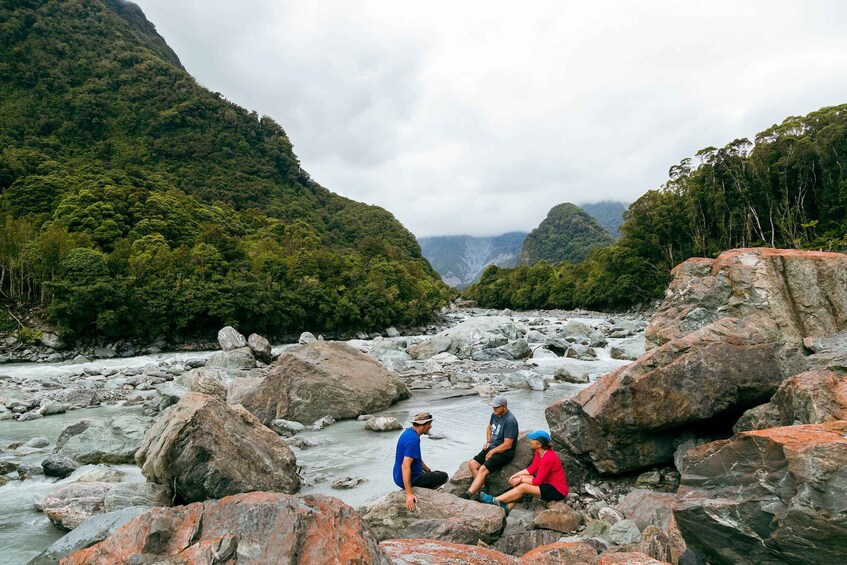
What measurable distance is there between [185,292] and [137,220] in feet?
72.4

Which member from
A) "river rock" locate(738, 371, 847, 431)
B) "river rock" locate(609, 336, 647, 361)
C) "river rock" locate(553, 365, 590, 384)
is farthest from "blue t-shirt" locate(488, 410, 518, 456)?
"river rock" locate(609, 336, 647, 361)

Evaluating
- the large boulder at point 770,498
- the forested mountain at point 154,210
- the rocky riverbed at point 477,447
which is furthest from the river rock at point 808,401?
the forested mountain at point 154,210

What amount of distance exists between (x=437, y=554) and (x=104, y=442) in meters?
9.90

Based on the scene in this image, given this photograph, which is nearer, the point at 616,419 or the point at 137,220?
the point at 616,419

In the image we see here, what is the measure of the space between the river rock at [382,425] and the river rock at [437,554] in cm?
872

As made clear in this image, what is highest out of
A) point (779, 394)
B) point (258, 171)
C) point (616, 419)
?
Answer: point (258, 171)

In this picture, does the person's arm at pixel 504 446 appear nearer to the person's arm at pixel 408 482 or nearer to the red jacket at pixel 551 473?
the red jacket at pixel 551 473

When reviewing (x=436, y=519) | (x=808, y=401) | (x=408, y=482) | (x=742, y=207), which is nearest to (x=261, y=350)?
(x=408, y=482)

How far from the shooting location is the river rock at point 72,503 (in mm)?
7594

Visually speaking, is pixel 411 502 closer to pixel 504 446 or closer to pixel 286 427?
pixel 504 446

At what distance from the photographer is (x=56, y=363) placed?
96.7ft

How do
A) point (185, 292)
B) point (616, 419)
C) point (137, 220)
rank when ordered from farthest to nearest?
1. point (137, 220)
2. point (185, 292)
3. point (616, 419)

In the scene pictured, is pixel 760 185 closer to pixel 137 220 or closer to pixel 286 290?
pixel 286 290

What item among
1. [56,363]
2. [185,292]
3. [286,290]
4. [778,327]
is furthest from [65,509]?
[286,290]
